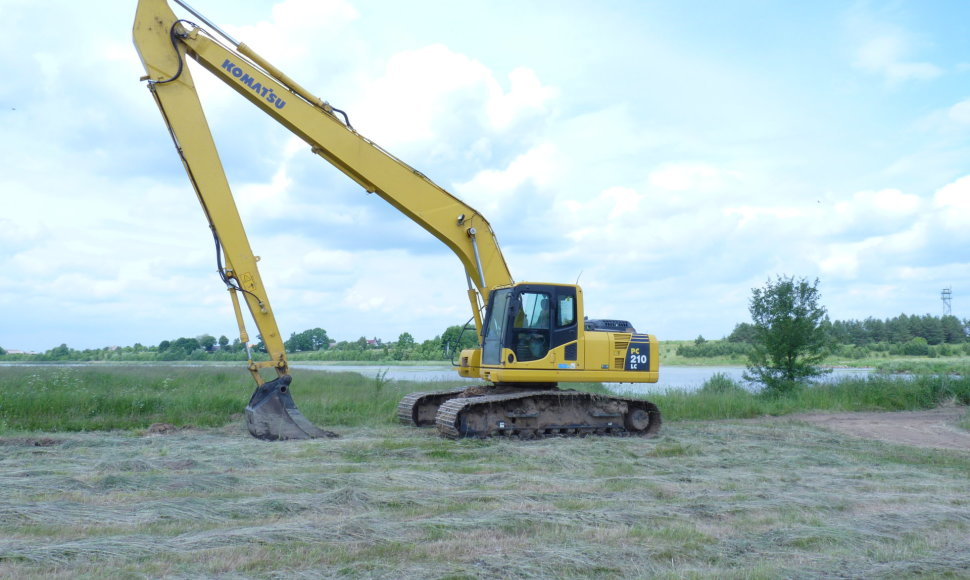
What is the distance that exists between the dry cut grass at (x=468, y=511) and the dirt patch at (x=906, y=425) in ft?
9.95

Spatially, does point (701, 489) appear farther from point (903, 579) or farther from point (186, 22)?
point (186, 22)

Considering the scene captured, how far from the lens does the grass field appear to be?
16.8ft

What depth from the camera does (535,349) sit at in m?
12.7

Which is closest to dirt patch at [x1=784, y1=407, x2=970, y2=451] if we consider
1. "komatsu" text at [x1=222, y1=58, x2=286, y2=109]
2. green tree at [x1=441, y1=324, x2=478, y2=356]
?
green tree at [x1=441, y1=324, x2=478, y2=356]

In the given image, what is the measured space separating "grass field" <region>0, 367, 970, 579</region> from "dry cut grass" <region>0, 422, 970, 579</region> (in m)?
0.02

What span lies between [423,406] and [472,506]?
739cm

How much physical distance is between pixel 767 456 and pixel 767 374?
1206cm

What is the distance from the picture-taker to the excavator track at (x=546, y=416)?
39.8 feet

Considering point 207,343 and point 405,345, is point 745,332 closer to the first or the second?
point 405,345

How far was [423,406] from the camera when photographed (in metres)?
14.1

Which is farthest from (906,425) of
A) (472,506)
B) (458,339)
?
(472,506)

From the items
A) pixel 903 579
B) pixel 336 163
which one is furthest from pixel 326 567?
pixel 336 163

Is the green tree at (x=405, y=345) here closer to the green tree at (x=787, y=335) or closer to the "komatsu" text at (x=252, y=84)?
the green tree at (x=787, y=335)

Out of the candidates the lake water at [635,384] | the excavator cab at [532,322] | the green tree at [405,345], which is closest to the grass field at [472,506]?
the excavator cab at [532,322]
